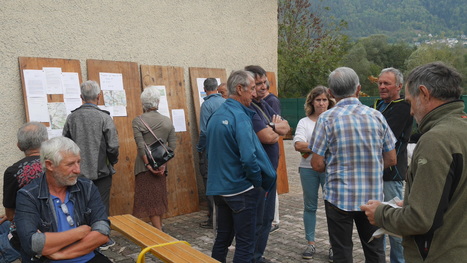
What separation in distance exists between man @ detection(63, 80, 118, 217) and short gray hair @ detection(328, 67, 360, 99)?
2.92 metres

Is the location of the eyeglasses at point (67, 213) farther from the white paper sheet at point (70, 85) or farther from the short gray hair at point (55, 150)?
the white paper sheet at point (70, 85)

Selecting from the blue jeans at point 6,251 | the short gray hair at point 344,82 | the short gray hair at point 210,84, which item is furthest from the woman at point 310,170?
the blue jeans at point 6,251

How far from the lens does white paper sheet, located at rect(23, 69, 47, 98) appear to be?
18.2ft

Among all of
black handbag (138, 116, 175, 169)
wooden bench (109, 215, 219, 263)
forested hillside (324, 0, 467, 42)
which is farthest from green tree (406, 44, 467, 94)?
forested hillside (324, 0, 467, 42)

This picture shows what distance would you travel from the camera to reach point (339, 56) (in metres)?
29.1

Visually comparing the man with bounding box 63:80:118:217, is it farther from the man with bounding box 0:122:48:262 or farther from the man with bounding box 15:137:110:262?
the man with bounding box 15:137:110:262

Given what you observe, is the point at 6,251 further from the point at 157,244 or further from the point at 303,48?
the point at 303,48

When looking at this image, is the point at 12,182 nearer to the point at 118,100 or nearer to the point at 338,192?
the point at 338,192

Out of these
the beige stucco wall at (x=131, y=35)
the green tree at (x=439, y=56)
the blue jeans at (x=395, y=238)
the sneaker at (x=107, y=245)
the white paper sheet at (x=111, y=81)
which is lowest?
the sneaker at (x=107, y=245)

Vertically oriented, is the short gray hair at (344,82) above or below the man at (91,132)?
above

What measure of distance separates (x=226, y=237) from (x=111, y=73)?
3.54 metres

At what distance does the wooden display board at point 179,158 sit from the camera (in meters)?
6.85

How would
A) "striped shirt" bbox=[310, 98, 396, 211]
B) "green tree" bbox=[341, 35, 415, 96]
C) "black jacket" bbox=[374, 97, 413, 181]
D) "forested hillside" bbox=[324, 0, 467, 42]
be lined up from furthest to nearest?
"forested hillside" bbox=[324, 0, 467, 42] < "green tree" bbox=[341, 35, 415, 96] < "black jacket" bbox=[374, 97, 413, 181] < "striped shirt" bbox=[310, 98, 396, 211]

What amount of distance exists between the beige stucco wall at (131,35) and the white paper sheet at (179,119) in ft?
0.90
